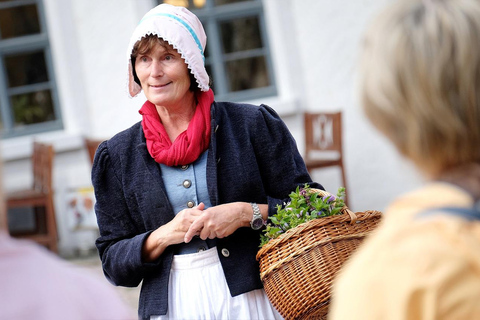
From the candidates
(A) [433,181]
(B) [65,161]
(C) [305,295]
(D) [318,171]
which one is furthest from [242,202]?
(B) [65,161]

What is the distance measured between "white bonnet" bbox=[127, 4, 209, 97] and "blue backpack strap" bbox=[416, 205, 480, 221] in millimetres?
1557

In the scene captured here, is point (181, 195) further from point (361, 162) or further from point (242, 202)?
point (361, 162)

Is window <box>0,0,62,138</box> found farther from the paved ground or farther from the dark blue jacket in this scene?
the dark blue jacket

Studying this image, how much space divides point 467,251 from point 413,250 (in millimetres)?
79

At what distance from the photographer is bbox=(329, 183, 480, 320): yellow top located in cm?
108

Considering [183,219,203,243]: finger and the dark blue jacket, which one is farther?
the dark blue jacket

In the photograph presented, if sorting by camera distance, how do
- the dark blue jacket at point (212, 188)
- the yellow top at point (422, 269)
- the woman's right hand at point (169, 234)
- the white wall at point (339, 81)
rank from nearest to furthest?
the yellow top at point (422, 269) < the woman's right hand at point (169, 234) < the dark blue jacket at point (212, 188) < the white wall at point (339, 81)

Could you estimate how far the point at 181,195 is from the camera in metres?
2.53

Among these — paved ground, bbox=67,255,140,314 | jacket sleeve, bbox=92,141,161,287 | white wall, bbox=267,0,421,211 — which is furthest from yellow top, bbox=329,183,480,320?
white wall, bbox=267,0,421,211

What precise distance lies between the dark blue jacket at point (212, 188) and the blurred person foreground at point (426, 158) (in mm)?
1304

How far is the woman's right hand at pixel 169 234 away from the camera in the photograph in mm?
2389

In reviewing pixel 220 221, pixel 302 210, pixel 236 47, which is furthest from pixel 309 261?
pixel 236 47

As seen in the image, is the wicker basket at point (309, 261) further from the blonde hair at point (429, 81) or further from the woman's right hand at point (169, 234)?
the blonde hair at point (429, 81)

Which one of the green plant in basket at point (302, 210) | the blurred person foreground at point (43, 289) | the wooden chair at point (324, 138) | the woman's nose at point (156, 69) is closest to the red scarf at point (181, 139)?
the woman's nose at point (156, 69)
